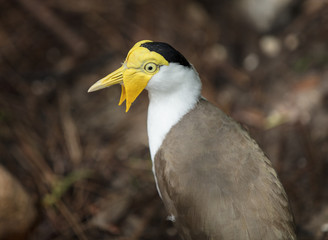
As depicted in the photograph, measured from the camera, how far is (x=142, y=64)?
219 centimetres

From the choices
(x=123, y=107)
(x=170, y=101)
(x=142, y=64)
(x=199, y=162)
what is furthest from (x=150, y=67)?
(x=123, y=107)

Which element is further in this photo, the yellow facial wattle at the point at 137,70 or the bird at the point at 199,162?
the yellow facial wattle at the point at 137,70

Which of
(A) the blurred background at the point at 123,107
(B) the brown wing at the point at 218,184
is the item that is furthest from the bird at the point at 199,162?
(A) the blurred background at the point at 123,107

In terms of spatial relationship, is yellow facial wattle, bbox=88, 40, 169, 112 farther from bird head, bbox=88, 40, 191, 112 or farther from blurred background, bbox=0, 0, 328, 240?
blurred background, bbox=0, 0, 328, 240

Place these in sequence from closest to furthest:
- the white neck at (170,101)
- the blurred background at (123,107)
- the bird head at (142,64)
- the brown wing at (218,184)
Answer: the brown wing at (218,184)
the bird head at (142,64)
the white neck at (170,101)
the blurred background at (123,107)

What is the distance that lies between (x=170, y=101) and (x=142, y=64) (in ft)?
0.92

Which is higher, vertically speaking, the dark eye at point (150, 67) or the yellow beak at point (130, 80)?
the dark eye at point (150, 67)

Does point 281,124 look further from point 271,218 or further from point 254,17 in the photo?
point 271,218

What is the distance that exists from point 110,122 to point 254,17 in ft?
5.15

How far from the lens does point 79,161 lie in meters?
3.25

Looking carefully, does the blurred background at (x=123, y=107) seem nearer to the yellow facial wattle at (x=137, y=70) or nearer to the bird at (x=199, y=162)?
the bird at (x=199, y=162)

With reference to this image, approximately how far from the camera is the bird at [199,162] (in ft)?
6.64

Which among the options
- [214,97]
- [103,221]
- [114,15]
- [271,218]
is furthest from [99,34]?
[271,218]

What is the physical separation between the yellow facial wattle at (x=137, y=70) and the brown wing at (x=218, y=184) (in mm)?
311
